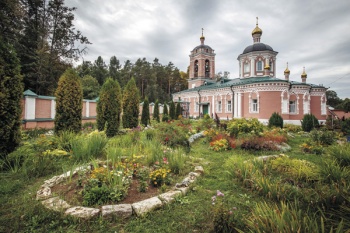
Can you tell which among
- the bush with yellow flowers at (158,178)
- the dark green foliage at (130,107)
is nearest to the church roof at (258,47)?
the dark green foliage at (130,107)

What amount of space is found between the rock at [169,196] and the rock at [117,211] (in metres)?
0.55

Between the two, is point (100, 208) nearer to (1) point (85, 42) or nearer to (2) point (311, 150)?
(2) point (311, 150)

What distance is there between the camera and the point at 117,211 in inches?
93.8

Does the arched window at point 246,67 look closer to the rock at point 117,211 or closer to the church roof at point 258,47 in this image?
the church roof at point 258,47

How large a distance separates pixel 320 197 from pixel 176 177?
2.49 m

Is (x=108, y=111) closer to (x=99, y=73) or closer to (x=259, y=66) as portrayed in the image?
(x=259, y=66)

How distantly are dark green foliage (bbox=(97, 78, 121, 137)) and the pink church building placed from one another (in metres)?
16.7

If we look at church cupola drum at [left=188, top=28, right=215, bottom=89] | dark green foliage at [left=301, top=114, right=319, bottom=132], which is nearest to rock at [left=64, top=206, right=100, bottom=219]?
dark green foliage at [left=301, top=114, right=319, bottom=132]

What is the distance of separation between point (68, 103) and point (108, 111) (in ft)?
7.92

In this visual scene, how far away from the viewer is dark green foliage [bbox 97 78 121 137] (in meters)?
8.69

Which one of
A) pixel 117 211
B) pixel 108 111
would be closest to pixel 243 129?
pixel 108 111

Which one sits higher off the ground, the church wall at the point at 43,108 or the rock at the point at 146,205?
the church wall at the point at 43,108

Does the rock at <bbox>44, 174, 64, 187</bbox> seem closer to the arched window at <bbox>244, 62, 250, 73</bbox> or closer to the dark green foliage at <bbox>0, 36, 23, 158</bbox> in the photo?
the dark green foliage at <bbox>0, 36, 23, 158</bbox>

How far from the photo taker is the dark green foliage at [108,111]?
8688 millimetres
